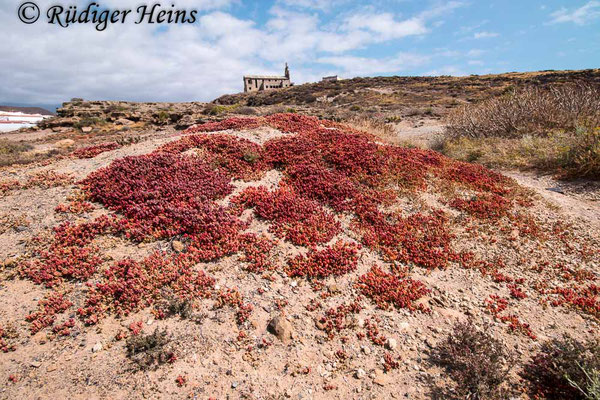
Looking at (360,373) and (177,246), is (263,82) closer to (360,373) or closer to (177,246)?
(177,246)

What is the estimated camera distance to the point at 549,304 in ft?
18.4

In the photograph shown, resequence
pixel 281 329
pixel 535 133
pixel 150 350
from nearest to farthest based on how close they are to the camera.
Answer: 1. pixel 150 350
2. pixel 281 329
3. pixel 535 133

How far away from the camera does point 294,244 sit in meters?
6.82

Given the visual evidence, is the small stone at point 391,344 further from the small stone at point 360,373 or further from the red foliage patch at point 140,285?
the red foliage patch at point 140,285

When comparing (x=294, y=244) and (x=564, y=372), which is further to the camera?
(x=294, y=244)

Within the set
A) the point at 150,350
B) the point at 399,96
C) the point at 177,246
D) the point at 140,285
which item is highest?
the point at 399,96

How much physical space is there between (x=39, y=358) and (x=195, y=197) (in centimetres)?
451

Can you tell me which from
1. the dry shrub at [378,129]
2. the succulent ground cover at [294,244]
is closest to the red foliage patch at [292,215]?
the succulent ground cover at [294,244]

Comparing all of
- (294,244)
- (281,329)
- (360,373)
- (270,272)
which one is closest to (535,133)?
(294,244)

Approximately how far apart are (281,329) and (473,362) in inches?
118

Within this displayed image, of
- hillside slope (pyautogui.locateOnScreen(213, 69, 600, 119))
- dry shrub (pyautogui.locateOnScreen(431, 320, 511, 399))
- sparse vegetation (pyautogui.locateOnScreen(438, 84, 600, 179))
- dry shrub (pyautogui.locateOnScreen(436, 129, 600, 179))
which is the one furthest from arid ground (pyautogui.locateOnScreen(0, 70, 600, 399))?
hillside slope (pyautogui.locateOnScreen(213, 69, 600, 119))

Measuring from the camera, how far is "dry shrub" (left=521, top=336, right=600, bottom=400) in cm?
380

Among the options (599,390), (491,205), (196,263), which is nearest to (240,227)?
(196,263)

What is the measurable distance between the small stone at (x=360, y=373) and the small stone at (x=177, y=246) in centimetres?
443
